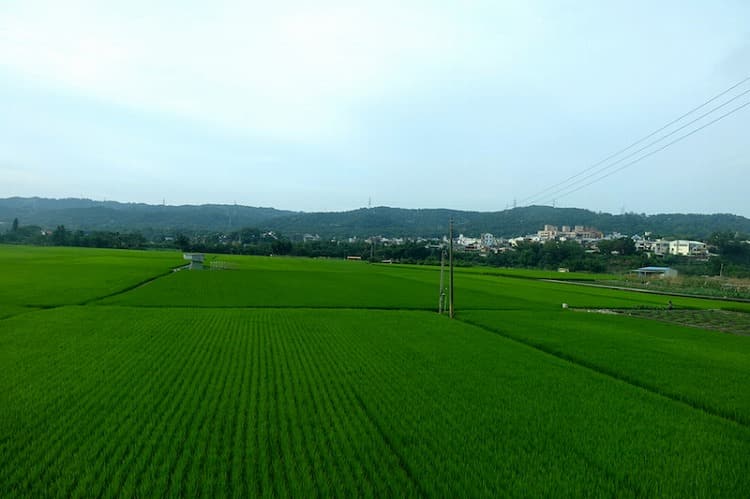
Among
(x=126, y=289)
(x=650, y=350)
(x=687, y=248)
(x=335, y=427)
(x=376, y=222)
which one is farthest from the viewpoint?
(x=376, y=222)

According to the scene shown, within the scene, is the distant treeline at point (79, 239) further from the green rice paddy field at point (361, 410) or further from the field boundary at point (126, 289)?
the green rice paddy field at point (361, 410)

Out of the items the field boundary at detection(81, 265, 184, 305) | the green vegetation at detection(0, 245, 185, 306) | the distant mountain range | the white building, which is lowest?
the field boundary at detection(81, 265, 184, 305)

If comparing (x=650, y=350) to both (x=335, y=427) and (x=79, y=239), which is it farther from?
(x=79, y=239)

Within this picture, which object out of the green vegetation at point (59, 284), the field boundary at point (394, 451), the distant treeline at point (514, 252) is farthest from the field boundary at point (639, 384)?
the distant treeline at point (514, 252)

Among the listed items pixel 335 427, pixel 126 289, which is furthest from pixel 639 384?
pixel 126 289

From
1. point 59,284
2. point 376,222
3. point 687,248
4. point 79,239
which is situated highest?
point 376,222

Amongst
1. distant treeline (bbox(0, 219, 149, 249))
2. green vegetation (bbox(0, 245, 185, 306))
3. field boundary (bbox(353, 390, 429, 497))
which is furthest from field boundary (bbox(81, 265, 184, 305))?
distant treeline (bbox(0, 219, 149, 249))

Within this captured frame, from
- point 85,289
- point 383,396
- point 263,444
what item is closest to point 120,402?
point 263,444

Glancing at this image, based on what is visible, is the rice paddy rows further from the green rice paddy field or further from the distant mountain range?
the distant mountain range

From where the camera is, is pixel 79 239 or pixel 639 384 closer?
pixel 639 384

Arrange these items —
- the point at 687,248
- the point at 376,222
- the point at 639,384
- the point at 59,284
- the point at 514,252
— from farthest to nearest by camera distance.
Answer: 1. the point at 376,222
2. the point at 514,252
3. the point at 687,248
4. the point at 59,284
5. the point at 639,384
